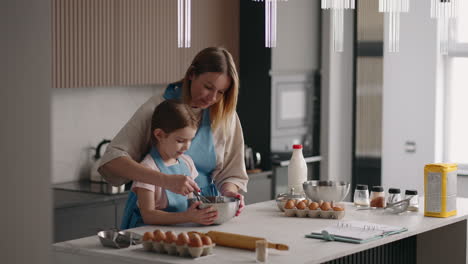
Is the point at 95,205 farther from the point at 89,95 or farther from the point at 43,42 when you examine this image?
the point at 43,42

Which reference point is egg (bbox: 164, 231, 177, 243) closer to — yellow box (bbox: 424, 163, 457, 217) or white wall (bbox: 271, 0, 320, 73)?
yellow box (bbox: 424, 163, 457, 217)

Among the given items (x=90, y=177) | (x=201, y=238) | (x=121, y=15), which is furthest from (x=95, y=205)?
(x=201, y=238)

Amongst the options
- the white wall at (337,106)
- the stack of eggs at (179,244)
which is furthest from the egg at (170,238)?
the white wall at (337,106)

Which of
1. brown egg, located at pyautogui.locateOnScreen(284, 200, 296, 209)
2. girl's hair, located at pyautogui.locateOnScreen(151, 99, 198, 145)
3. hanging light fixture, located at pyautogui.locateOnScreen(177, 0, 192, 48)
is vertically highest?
hanging light fixture, located at pyautogui.locateOnScreen(177, 0, 192, 48)

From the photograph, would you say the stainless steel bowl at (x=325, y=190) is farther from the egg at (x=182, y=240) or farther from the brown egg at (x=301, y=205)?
the egg at (x=182, y=240)

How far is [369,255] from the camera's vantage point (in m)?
3.36

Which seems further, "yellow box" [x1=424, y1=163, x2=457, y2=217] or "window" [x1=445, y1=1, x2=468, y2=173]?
"window" [x1=445, y1=1, x2=468, y2=173]

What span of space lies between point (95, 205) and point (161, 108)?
145 cm

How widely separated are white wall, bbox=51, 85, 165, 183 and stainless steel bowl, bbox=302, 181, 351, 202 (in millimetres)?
1986

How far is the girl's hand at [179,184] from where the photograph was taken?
9.49 feet

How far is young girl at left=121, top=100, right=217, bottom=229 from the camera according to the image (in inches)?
116

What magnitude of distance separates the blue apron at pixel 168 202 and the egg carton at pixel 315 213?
0.45 meters

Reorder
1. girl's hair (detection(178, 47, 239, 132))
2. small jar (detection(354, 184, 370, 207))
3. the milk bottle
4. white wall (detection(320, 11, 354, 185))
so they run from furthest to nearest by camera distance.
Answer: white wall (detection(320, 11, 354, 185)), the milk bottle, small jar (detection(354, 184, 370, 207)), girl's hair (detection(178, 47, 239, 132))

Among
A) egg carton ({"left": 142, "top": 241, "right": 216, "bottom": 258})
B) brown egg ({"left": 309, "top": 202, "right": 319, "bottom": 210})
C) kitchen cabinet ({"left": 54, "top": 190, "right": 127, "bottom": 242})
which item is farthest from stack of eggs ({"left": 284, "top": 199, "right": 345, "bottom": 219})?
kitchen cabinet ({"left": 54, "top": 190, "right": 127, "bottom": 242})
